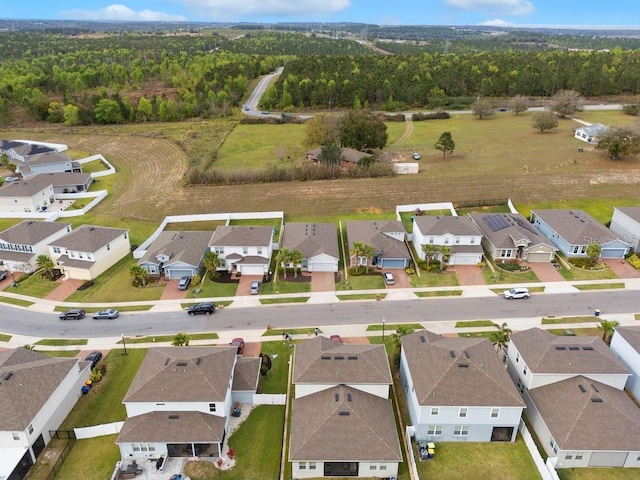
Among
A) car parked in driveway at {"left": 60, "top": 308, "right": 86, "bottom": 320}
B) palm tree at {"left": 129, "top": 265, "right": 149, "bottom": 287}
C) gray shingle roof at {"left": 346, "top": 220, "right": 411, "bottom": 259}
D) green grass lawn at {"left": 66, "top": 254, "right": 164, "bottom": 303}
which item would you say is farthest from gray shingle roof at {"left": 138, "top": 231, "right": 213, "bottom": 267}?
gray shingle roof at {"left": 346, "top": 220, "right": 411, "bottom": 259}

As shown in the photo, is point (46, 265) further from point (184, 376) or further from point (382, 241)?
point (382, 241)

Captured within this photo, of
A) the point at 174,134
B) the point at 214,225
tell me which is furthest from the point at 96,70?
the point at 214,225

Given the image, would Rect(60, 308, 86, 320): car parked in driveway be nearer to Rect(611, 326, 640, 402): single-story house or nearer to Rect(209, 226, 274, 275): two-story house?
Rect(209, 226, 274, 275): two-story house

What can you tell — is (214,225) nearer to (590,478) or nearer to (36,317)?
(36,317)

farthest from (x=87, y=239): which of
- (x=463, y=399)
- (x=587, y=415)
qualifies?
(x=587, y=415)

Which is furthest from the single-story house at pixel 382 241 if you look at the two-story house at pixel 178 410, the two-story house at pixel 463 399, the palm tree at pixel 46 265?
the palm tree at pixel 46 265

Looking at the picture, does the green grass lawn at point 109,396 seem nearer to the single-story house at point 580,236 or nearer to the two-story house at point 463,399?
the two-story house at point 463,399
